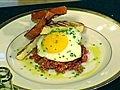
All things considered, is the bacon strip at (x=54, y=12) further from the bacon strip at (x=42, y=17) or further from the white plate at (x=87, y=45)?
the white plate at (x=87, y=45)

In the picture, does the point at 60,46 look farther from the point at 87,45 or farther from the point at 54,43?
the point at 87,45

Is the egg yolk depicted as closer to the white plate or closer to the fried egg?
the fried egg

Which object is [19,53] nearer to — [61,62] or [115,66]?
[61,62]

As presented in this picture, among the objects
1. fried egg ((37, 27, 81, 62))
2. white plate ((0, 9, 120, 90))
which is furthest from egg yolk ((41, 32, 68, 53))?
white plate ((0, 9, 120, 90))

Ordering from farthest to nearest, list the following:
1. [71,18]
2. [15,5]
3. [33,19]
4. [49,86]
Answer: [15,5] < [71,18] < [33,19] < [49,86]

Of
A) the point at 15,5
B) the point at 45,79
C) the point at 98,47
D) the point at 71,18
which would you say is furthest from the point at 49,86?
the point at 15,5

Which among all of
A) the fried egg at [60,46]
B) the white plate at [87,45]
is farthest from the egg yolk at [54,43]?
the white plate at [87,45]
